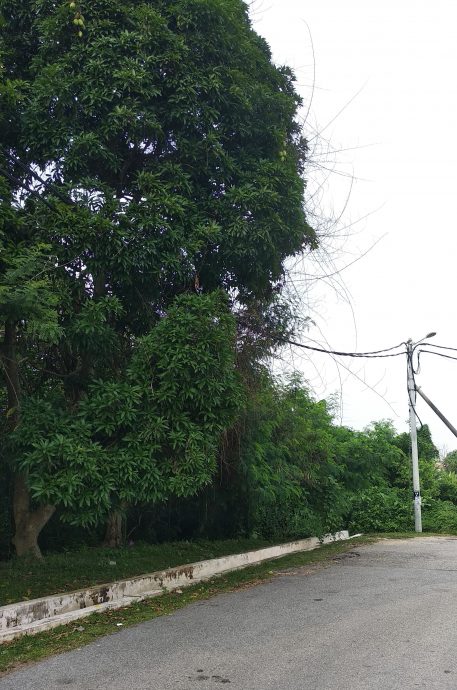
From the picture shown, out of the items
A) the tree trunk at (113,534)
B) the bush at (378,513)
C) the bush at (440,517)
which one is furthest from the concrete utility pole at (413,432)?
the tree trunk at (113,534)

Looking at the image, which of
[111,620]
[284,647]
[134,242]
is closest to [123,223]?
[134,242]

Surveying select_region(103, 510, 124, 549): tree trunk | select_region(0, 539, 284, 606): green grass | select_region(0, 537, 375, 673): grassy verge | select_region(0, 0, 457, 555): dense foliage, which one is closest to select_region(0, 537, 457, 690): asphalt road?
select_region(0, 537, 375, 673): grassy verge

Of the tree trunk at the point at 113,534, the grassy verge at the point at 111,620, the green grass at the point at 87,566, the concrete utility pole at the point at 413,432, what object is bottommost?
the grassy verge at the point at 111,620

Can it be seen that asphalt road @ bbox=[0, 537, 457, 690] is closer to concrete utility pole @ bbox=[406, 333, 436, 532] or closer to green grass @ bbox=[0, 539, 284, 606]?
green grass @ bbox=[0, 539, 284, 606]

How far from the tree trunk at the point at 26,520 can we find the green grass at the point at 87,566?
0.26 m

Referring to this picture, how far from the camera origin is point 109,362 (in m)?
8.74

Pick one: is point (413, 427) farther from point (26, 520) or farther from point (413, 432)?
point (26, 520)

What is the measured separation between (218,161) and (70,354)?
11.7 ft

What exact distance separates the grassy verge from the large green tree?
3.98 ft

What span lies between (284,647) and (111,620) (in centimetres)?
238

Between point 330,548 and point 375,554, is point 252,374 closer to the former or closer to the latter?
point 375,554

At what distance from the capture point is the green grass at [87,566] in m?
8.26

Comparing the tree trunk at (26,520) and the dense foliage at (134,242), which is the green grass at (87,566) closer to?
the tree trunk at (26,520)

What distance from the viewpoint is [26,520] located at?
970cm
